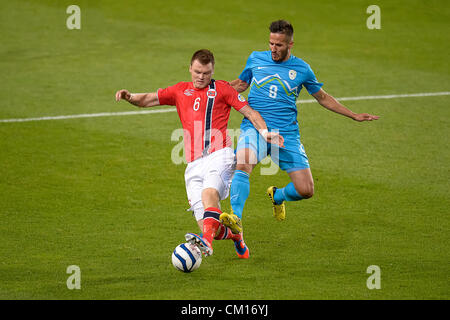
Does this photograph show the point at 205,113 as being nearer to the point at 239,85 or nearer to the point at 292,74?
the point at 239,85

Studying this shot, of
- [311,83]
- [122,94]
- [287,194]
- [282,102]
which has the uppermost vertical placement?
[311,83]

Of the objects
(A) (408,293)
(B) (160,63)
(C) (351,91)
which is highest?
(B) (160,63)

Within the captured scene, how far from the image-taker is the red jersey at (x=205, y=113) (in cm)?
674

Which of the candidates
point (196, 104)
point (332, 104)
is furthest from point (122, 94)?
point (332, 104)

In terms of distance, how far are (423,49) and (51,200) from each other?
1008 centimetres

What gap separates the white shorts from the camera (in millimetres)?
6555

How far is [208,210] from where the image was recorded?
6406 mm

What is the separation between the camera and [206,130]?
22.1 ft

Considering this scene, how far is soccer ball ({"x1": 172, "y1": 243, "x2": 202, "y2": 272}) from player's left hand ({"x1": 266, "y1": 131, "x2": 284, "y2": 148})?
1.27 m

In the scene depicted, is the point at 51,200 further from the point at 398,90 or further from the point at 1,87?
the point at 398,90

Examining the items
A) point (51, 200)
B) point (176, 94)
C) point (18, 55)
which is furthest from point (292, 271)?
point (18, 55)

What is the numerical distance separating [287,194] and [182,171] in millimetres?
2362

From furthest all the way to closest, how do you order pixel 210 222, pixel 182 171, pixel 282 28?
pixel 182 171
pixel 282 28
pixel 210 222

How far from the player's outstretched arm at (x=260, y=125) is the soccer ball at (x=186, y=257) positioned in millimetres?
1285
